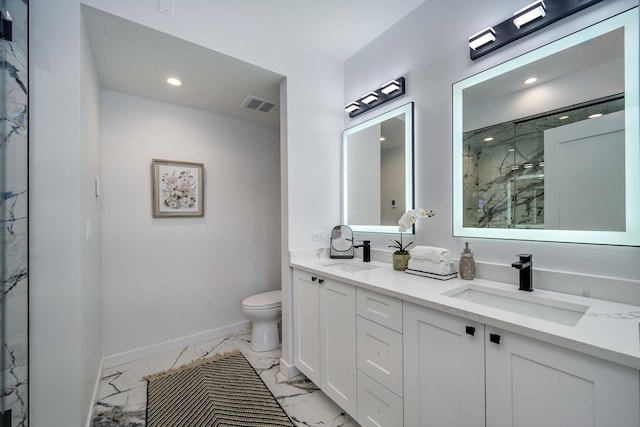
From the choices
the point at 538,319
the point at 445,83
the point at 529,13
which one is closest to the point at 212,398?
the point at 538,319

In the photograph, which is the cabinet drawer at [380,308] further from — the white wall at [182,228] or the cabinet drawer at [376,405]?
the white wall at [182,228]

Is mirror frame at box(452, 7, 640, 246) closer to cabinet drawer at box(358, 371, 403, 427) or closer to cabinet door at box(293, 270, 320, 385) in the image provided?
cabinet drawer at box(358, 371, 403, 427)

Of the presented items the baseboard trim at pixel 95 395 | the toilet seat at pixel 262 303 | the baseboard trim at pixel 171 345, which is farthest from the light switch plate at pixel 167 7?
the baseboard trim at pixel 171 345

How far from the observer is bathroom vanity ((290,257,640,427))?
76 centimetres

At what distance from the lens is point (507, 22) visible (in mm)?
1382

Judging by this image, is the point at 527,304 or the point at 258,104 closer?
the point at 527,304

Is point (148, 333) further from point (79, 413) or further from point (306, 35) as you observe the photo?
point (306, 35)

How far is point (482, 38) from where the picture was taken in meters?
1.46

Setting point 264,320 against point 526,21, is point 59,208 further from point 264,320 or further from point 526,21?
point 526,21

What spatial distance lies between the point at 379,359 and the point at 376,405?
9.7 inches

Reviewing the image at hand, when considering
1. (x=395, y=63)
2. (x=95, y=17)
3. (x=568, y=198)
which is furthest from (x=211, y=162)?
(x=568, y=198)

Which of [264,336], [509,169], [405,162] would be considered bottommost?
[264,336]

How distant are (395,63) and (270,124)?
1.59m

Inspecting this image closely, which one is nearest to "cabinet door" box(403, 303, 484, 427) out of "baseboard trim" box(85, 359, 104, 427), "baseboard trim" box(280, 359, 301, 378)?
"baseboard trim" box(280, 359, 301, 378)
